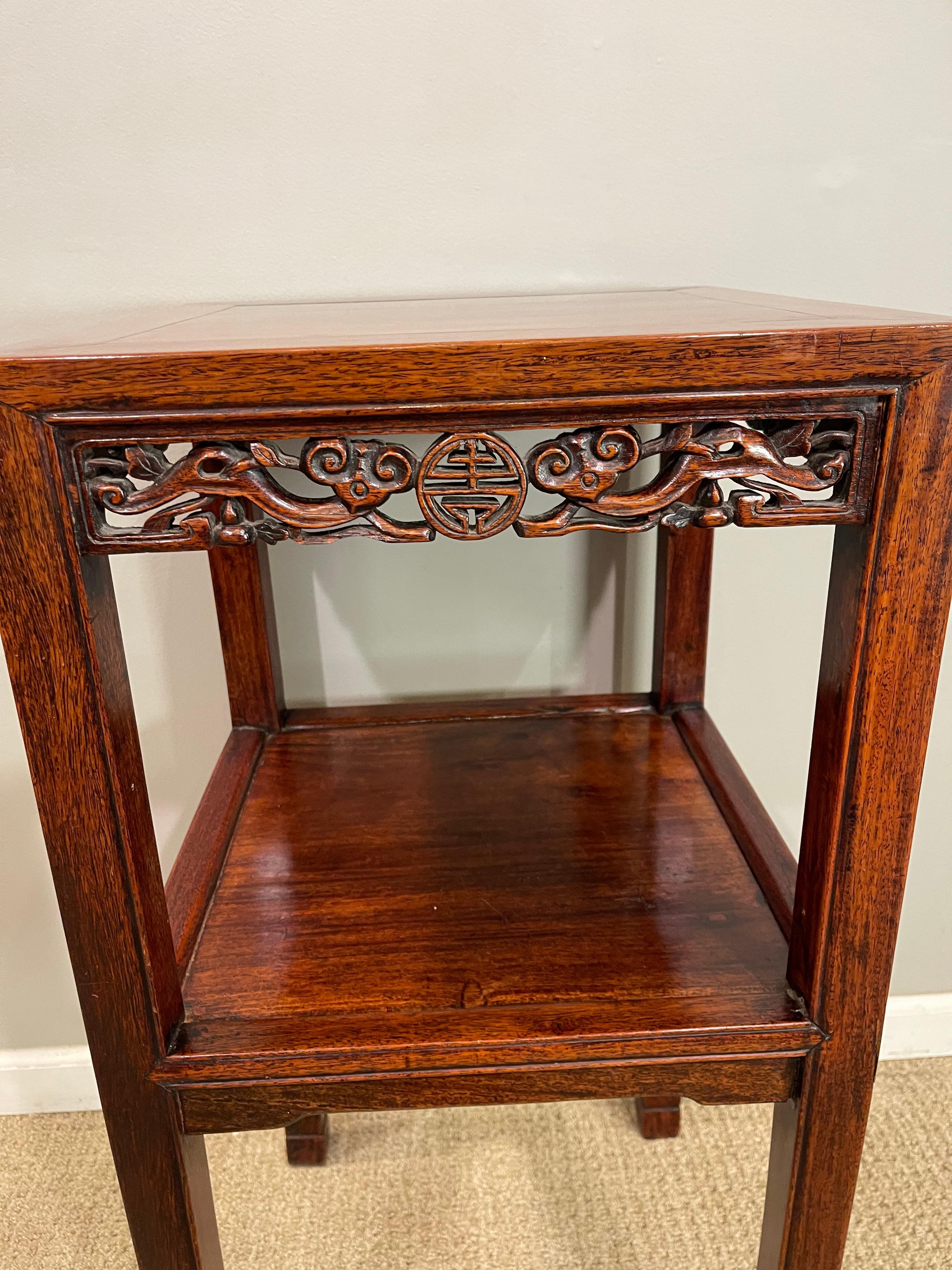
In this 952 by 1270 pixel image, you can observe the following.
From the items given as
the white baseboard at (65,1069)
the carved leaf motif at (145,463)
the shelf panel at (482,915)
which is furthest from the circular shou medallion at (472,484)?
the white baseboard at (65,1069)

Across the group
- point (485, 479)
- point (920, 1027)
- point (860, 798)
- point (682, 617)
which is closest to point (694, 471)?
point (485, 479)

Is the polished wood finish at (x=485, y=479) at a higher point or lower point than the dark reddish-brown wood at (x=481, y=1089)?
higher

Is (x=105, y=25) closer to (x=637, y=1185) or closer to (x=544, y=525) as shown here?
(x=544, y=525)

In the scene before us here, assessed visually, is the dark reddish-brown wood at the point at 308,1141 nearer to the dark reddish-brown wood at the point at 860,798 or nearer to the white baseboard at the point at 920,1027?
the dark reddish-brown wood at the point at 860,798

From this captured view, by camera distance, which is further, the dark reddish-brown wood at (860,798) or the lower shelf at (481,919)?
the lower shelf at (481,919)

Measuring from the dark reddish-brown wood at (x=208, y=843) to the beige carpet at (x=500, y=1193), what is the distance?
1.65ft

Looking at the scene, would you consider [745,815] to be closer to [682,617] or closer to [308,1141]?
[682,617]

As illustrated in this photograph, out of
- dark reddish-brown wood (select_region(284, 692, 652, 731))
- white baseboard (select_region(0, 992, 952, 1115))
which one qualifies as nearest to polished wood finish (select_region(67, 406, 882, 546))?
dark reddish-brown wood (select_region(284, 692, 652, 731))

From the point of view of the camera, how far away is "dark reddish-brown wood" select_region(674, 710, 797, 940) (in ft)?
2.33

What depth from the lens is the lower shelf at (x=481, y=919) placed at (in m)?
0.60

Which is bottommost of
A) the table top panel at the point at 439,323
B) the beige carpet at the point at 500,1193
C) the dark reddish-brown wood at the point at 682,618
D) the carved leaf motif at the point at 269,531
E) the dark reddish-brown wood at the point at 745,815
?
the beige carpet at the point at 500,1193

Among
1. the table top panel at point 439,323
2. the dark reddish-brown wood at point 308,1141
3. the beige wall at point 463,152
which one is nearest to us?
the table top panel at point 439,323

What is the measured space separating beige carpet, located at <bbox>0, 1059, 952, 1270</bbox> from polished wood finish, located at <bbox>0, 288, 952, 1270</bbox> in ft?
1.31

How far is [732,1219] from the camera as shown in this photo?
104 cm
